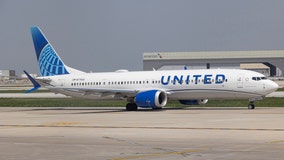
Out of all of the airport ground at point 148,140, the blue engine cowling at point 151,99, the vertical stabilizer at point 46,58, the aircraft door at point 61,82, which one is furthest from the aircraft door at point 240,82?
the vertical stabilizer at point 46,58

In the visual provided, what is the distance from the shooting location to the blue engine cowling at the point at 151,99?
49.8 metres

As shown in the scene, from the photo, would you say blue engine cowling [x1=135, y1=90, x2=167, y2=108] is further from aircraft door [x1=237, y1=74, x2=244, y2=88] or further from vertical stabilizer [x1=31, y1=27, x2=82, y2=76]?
vertical stabilizer [x1=31, y1=27, x2=82, y2=76]

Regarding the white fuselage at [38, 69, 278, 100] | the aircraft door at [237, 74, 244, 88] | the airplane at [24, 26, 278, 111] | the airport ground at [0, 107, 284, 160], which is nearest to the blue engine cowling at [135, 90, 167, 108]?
the airplane at [24, 26, 278, 111]

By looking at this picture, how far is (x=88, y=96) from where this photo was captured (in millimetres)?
56812

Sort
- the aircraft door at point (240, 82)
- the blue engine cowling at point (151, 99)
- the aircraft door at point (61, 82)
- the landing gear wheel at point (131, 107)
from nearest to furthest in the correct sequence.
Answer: the aircraft door at point (240, 82)
the blue engine cowling at point (151, 99)
the landing gear wheel at point (131, 107)
the aircraft door at point (61, 82)

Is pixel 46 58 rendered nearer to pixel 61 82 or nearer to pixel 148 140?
pixel 61 82

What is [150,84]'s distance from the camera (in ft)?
174

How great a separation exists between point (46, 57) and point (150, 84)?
12.2 m

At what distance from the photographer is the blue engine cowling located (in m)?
49.8

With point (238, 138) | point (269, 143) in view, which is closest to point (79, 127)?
point (238, 138)

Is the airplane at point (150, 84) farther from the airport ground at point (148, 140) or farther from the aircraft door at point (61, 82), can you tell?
the airport ground at point (148, 140)

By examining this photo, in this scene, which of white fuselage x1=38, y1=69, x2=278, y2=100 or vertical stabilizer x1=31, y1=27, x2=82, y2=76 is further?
vertical stabilizer x1=31, y1=27, x2=82, y2=76

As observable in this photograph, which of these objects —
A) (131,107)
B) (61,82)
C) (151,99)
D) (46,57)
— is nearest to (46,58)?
(46,57)

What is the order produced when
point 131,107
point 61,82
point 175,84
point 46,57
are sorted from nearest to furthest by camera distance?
point 175,84
point 131,107
point 61,82
point 46,57
